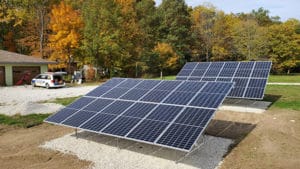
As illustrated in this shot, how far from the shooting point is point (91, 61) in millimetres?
35219

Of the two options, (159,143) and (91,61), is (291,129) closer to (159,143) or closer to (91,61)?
(159,143)

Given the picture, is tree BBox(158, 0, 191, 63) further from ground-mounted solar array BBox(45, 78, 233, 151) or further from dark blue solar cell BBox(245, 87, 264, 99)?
ground-mounted solar array BBox(45, 78, 233, 151)

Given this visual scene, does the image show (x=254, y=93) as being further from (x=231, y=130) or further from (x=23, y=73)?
(x=23, y=73)

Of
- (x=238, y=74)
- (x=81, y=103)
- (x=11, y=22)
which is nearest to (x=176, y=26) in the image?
(x=11, y=22)

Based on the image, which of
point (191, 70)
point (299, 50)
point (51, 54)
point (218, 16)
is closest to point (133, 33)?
point (51, 54)

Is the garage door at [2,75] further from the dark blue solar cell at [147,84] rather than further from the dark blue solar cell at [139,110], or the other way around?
the dark blue solar cell at [139,110]

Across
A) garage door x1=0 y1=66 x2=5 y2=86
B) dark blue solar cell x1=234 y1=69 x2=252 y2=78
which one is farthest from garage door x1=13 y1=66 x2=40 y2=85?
dark blue solar cell x1=234 y1=69 x2=252 y2=78

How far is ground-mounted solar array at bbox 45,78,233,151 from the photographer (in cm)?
691

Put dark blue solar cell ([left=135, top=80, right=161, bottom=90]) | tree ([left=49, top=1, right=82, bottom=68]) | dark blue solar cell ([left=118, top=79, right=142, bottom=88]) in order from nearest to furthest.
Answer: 1. dark blue solar cell ([left=135, top=80, right=161, bottom=90])
2. dark blue solar cell ([left=118, top=79, right=142, bottom=88])
3. tree ([left=49, top=1, right=82, bottom=68])

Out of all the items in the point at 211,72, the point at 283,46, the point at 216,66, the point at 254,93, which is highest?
the point at 283,46

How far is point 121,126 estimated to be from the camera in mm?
7738

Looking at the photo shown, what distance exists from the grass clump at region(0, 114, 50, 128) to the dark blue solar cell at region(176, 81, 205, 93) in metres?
6.92

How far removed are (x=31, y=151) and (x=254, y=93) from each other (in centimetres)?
1109

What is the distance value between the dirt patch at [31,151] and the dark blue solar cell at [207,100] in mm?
3700
